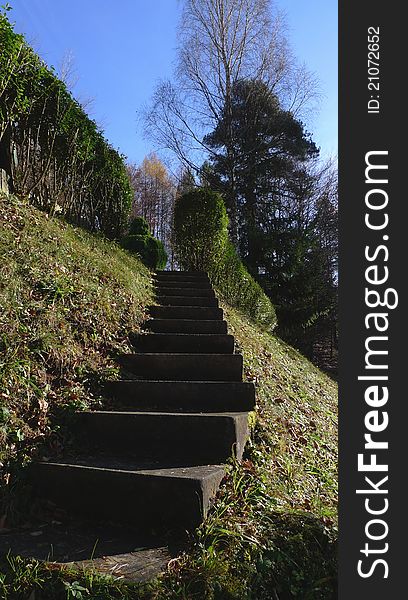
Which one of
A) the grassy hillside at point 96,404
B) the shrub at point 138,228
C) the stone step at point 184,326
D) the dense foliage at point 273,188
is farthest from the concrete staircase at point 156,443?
the dense foliage at point 273,188

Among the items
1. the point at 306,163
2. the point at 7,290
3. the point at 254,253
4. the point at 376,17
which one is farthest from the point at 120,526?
the point at 306,163

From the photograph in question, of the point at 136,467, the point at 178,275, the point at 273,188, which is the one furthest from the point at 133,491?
the point at 273,188

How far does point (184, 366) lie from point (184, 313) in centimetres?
143

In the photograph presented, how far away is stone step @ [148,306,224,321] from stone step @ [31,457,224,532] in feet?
8.68

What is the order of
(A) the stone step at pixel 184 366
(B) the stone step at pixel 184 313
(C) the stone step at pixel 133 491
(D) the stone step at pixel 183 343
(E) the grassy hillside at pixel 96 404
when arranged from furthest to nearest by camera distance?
1. (B) the stone step at pixel 184 313
2. (D) the stone step at pixel 183 343
3. (A) the stone step at pixel 184 366
4. (C) the stone step at pixel 133 491
5. (E) the grassy hillside at pixel 96 404

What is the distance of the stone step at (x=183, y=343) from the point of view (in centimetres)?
428

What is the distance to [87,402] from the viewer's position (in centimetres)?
315

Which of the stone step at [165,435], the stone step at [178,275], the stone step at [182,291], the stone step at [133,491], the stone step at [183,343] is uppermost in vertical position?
the stone step at [178,275]

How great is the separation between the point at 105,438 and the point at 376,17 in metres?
2.58

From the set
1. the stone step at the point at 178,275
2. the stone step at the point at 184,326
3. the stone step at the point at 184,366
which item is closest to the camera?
the stone step at the point at 184,366

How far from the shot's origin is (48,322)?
3.40 m

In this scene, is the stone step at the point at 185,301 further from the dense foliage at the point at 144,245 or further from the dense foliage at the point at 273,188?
the dense foliage at the point at 273,188

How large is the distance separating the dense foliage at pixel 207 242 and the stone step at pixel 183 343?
423 centimetres

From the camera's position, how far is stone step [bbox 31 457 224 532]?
7.19 ft
